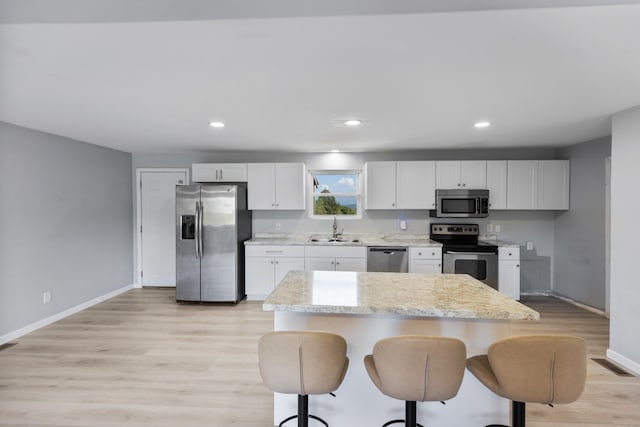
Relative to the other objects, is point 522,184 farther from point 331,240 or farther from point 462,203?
point 331,240

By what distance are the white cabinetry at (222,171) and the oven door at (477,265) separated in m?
3.28

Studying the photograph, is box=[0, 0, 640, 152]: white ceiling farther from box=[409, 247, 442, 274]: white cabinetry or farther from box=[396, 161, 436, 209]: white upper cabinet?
box=[409, 247, 442, 274]: white cabinetry

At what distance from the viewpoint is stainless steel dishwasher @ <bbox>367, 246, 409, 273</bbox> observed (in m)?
4.79

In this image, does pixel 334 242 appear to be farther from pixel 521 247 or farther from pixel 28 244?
pixel 28 244

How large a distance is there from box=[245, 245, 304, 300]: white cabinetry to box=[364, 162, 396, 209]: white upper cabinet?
135cm

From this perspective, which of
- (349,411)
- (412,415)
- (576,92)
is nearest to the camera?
(412,415)

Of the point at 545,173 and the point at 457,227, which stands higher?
the point at 545,173

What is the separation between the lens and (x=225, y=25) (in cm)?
163

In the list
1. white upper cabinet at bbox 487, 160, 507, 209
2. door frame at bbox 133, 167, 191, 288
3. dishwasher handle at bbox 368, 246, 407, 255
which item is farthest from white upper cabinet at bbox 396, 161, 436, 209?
door frame at bbox 133, 167, 191, 288

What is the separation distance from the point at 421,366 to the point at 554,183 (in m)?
4.54

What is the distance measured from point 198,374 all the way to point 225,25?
2.61 meters

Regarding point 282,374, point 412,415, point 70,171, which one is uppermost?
point 70,171

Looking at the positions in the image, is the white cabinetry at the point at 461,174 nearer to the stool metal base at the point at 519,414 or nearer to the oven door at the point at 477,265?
the oven door at the point at 477,265

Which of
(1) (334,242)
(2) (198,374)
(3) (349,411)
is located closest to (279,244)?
(1) (334,242)
